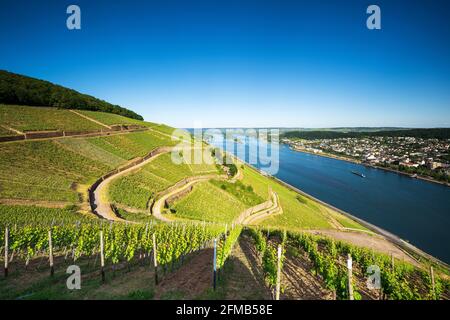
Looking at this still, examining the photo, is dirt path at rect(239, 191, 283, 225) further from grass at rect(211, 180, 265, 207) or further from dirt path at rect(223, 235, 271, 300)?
dirt path at rect(223, 235, 271, 300)

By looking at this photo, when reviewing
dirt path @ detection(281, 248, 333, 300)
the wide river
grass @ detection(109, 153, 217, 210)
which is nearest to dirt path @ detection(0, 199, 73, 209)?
grass @ detection(109, 153, 217, 210)

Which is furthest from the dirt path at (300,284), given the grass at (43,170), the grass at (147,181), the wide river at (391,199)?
the wide river at (391,199)

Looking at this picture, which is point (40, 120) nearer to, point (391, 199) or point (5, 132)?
point (5, 132)

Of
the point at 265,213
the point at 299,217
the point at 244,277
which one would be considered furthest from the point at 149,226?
the point at 299,217

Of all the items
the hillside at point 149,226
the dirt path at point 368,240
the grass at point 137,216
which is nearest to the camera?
the hillside at point 149,226

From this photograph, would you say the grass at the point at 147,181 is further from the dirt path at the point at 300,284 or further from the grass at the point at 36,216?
the dirt path at the point at 300,284

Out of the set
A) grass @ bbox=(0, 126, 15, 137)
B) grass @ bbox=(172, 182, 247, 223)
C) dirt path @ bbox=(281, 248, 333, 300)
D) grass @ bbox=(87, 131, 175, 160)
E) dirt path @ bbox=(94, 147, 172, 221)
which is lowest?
grass @ bbox=(172, 182, 247, 223)

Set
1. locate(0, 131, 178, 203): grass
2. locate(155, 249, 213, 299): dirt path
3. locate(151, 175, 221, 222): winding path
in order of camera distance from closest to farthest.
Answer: locate(155, 249, 213, 299): dirt path < locate(0, 131, 178, 203): grass < locate(151, 175, 221, 222): winding path
